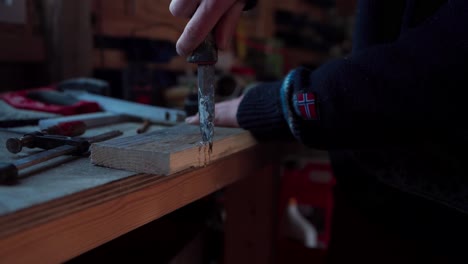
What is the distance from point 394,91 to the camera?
0.45 metres

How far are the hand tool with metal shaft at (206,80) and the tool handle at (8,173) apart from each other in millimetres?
198

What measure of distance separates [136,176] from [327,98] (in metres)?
0.26

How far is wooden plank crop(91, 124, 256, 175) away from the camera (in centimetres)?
38

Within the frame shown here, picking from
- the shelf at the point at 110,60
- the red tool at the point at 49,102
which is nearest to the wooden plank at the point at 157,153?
the red tool at the point at 49,102

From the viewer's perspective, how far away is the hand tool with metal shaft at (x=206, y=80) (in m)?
0.46

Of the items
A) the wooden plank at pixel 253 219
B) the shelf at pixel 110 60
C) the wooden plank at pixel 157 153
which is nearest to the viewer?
the wooden plank at pixel 157 153

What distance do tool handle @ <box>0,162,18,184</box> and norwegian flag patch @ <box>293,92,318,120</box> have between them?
34 cm

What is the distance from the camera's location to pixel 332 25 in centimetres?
304

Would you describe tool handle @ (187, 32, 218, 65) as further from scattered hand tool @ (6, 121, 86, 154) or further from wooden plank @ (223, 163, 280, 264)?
wooden plank @ (223, 163, 280, 264)

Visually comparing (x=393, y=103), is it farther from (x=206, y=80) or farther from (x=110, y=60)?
(x=110, y=60)

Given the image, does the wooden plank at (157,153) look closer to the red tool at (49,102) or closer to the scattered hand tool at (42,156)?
the scattered hand tool at (42,156)

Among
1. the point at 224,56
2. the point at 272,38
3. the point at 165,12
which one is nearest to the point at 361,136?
the point at 165,12

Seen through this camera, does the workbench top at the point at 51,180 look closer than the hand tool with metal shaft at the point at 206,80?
Yes

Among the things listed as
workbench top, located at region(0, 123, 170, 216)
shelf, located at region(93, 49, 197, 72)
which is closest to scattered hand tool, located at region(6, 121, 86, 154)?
workbench top, located at region(0, 123, 170, 216)
